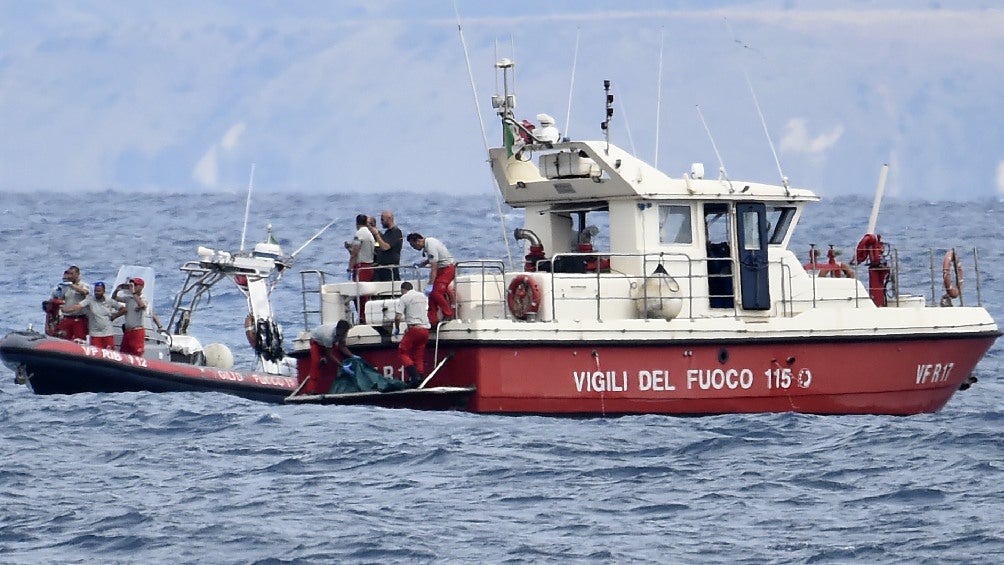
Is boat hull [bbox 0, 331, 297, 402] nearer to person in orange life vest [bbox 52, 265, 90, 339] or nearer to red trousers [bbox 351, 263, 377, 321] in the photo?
person in orange life vest [bbox 52, 265, 90, 339]

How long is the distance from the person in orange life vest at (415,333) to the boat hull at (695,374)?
0.20m

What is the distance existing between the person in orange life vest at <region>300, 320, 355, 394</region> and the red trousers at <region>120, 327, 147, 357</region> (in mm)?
2838

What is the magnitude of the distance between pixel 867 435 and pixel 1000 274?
72.0 feet

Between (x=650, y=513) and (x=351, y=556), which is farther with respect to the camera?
(x=650, y=513)

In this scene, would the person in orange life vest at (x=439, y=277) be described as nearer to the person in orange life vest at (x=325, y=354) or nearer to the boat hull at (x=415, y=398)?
the boat hull at (x=415, y=398)

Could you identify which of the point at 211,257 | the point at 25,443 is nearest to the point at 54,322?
the point at 211,257

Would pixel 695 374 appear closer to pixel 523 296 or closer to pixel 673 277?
pixel 673 277

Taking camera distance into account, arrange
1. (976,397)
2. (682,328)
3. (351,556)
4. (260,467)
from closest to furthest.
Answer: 1. (351,556)
2. (260,467)
3. (682,328)
4. (976,397)

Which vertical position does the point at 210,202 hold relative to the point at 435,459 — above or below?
above

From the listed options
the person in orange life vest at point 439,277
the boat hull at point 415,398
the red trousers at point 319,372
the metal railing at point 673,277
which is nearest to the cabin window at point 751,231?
the metal railing at point 673,277

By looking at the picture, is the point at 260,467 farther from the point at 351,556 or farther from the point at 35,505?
the point at 351,556

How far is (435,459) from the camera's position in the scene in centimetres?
1522

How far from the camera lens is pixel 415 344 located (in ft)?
57.1

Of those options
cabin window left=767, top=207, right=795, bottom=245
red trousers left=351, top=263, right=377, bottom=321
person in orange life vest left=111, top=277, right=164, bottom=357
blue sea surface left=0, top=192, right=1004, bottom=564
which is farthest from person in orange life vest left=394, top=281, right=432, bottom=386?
person in orange life vest left=111, top=277, right=164, bottom=357
